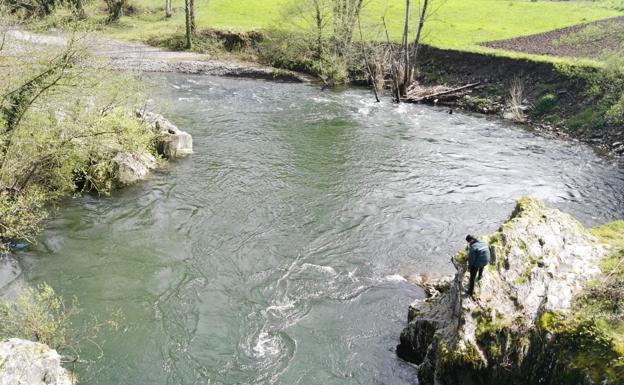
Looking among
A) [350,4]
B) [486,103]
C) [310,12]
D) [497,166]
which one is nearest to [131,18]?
[310,12]

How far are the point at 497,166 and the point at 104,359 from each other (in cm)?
2084

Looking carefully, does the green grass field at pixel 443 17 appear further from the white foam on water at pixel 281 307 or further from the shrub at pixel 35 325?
the shrub at pixel 35 325

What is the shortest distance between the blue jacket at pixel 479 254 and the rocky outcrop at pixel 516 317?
0.80 m

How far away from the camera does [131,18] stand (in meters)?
60.6

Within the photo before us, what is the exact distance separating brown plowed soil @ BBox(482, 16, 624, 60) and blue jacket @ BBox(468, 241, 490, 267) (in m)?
30.8

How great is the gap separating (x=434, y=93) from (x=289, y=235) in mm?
23872

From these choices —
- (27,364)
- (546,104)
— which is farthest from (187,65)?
(27,364)

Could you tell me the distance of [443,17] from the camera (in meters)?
54.1

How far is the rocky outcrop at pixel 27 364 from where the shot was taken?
31.5ft

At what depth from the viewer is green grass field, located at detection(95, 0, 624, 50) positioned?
4731 centimetres

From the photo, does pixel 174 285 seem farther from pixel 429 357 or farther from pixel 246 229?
pixel 429 357

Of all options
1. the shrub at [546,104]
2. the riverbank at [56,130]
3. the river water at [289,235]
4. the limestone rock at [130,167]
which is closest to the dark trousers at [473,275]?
the river water at [289,235]

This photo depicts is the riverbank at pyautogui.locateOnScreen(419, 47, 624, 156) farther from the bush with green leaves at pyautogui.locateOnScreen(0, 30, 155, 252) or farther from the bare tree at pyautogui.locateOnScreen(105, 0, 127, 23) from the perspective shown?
the bare tree at pyautogui.locateOnScreen(105, 0, 127, 23)

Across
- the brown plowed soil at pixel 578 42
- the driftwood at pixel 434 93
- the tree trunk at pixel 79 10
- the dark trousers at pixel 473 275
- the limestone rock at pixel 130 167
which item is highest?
the brown plowed soil at pixel 578 42
